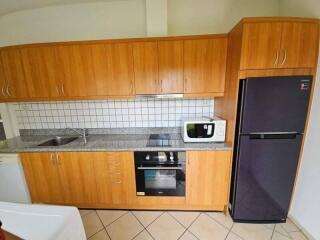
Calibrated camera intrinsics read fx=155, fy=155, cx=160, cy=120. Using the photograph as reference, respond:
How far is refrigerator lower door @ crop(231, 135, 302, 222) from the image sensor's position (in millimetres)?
1529

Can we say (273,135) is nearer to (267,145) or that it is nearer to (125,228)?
(267,145)

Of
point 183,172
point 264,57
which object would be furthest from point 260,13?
point 183,172

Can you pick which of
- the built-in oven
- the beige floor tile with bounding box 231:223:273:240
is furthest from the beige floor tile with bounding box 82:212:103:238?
the beige floor tile with bounding box 231:223:273:240

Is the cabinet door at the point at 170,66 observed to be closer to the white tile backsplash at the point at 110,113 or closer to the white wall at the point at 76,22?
the white tile backsplash at the point at 110,113

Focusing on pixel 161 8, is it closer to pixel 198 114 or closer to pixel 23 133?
pixel 198 114

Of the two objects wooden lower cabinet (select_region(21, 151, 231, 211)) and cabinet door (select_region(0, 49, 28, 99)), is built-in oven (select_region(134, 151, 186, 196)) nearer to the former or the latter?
wooden lower cabinet (select_region(21, 151, 231, 211))

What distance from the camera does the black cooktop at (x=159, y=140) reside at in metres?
1.84

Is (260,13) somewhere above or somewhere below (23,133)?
above

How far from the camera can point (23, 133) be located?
2.38m

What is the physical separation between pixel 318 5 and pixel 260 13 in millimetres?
657

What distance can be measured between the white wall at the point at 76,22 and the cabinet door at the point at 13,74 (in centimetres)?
41

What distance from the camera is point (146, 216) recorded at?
188cm

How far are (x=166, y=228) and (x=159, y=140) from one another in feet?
3.21

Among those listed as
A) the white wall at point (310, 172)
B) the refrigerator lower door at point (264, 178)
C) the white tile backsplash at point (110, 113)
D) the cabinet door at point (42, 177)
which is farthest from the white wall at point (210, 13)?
the cabinet door at point (42, 177)
